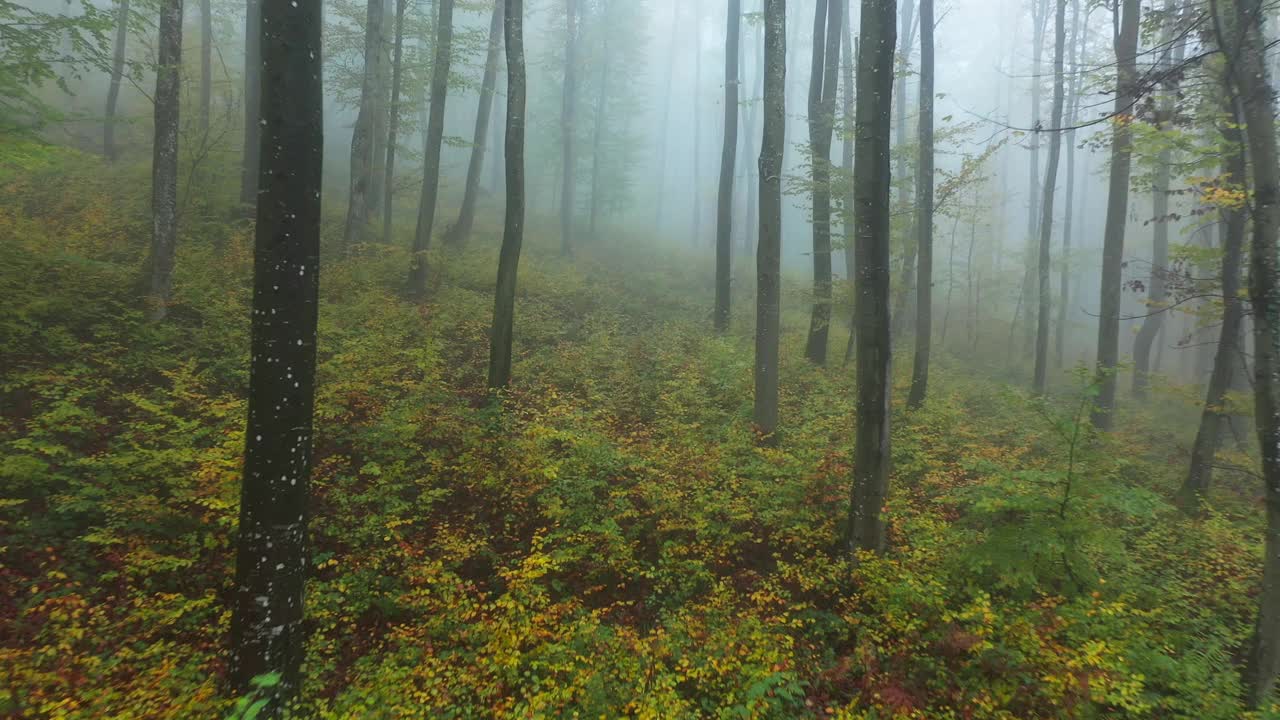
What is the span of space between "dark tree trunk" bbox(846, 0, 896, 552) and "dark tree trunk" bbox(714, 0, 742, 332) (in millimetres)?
9975

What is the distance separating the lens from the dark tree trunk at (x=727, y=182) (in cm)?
1680

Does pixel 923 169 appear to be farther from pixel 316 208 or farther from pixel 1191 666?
pixel 316 208

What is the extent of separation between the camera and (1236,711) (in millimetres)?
4480

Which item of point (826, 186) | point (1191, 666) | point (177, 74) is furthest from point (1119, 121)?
point (177, 74)

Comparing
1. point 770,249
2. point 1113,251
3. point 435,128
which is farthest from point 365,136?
point 1113,251

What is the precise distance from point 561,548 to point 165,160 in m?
10.8

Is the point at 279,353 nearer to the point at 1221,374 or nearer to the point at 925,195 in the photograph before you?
the point at 1221,374

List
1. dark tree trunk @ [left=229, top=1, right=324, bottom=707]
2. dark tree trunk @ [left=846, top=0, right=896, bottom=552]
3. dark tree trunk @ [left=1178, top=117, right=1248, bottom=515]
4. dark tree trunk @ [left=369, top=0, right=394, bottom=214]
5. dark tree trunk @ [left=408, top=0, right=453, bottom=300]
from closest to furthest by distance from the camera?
1. dark tree trunk @ [left=229, top=1, right=324, bottom=707]
2. dark tree trunk @ [left=846, top=0, right=896, bottom=552]
3. dark tree trunk @ [left=1178, top=117, right=1248, bottom=515]
4. dark tree trunk @ [left=408, top=0, right=453, bottom=300]
5. dark tree trunk @ [left=369, top=0, right=394, bottom=214]

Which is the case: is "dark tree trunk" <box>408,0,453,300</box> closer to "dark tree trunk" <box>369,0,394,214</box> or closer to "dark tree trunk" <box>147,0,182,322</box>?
"dark tree trunk" <box>369,0,394,214</box>

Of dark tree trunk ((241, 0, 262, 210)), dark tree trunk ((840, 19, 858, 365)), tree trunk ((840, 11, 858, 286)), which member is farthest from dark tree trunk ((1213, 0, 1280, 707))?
dark tree trunk ((241, 0, 262, 210))

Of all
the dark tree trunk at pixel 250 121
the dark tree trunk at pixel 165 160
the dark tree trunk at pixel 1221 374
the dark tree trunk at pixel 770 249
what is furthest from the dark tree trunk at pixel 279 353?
the dark tree trunk at pixel 250 121

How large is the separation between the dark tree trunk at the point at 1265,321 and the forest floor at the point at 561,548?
1.31ft

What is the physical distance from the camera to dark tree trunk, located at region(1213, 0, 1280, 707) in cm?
491

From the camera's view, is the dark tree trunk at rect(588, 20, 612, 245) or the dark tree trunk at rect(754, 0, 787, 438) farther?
the dark tree trunk at rect(588, 20, 612, 245)
